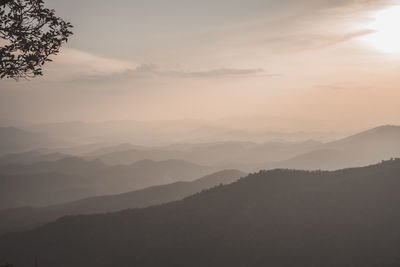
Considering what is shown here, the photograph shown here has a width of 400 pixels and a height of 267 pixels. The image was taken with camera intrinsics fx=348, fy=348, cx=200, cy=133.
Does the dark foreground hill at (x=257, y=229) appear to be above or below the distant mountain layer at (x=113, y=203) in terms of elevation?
below

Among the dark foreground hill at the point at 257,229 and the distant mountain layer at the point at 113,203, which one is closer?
the dark foreground hill at the point at 257,229

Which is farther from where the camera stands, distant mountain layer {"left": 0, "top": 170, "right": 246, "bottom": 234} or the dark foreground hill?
distant mountain layer {"left": 0, "top": 170, "right": 246, "bottom": 234}

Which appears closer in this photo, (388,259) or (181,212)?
(388,259)

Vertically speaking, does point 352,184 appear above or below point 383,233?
above

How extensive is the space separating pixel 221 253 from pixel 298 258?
942 cm

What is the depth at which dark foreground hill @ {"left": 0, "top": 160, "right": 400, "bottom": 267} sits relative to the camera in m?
34.2

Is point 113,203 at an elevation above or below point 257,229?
above

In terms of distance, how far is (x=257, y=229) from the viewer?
41844 mm

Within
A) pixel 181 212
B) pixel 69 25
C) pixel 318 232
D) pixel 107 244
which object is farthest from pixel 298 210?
pixel 69 25

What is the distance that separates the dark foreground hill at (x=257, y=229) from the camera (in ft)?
112

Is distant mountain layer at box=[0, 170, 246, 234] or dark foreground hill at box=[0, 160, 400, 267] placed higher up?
distant mountain layer at box=[0, 170, 246, 234]

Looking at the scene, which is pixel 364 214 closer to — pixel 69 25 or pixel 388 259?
pixel 388 259

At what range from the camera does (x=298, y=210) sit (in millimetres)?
42500

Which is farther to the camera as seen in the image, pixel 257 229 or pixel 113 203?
pixel 113 203
